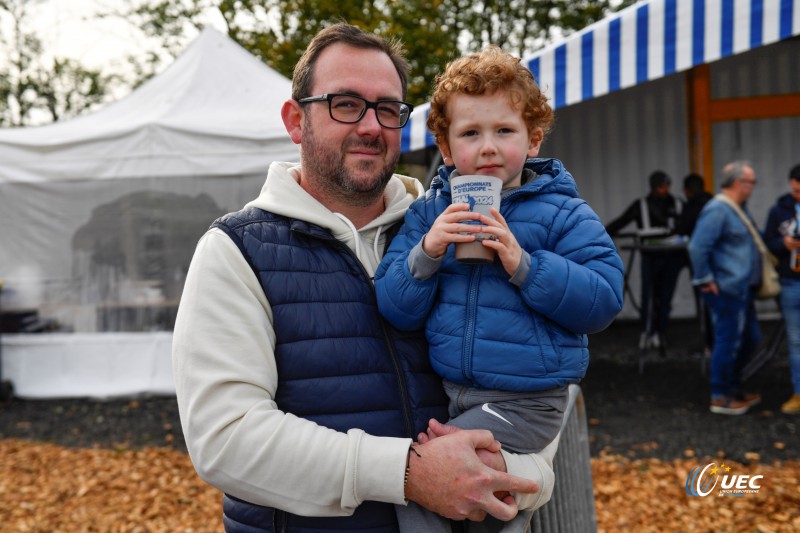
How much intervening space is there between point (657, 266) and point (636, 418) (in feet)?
8.65

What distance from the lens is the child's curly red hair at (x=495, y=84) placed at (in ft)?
5.85

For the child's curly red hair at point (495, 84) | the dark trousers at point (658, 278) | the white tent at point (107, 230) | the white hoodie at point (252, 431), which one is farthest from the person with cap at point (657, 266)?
the white hoodie at point (252, 431)

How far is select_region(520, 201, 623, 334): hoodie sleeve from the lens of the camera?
5.16 ft

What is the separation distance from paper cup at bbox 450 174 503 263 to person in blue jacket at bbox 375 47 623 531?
2cm

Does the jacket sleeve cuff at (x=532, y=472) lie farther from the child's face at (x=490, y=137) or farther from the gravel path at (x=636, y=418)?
the gravel path at (x=636, y=418)

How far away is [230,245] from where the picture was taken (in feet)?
5.53

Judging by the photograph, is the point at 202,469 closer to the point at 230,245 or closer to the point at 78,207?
the point at 230,245

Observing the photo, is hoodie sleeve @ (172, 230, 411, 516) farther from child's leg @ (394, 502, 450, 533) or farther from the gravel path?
the gravel path

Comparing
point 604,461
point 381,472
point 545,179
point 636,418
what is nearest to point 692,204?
point 636,418

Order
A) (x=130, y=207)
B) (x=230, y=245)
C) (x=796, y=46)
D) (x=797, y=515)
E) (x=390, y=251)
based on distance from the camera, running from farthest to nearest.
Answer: (x=796, y=46)
(x=130, y=207)
(x=797, y=515)
(x=390, y=251)
(x=230, y=245)

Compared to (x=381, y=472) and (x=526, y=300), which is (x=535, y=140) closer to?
(x=526, y=300)

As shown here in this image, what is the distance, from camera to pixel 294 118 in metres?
2.03

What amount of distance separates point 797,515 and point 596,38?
360 centimetres

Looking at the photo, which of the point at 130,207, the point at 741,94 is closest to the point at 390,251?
the point at 130,207
